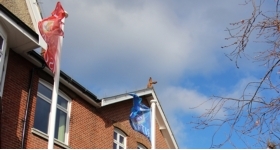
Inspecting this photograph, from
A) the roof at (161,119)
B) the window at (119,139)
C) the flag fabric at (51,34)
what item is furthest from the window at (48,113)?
the roof at (161,119)

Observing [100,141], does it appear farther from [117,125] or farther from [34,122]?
[34,122]

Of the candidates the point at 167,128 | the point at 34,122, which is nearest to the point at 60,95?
the point at 34,122

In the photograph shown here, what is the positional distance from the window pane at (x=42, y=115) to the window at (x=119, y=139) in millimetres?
4535

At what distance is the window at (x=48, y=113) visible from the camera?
49.5 feet

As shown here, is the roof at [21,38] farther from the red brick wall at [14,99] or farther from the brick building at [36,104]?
the red brick wall at [14,99]

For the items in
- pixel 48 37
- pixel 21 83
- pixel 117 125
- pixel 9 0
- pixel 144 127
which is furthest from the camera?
pixel 117 125

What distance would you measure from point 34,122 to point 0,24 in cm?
350

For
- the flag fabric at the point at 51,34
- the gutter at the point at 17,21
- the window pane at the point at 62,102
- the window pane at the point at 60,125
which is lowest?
the window pane at the point at 60,125

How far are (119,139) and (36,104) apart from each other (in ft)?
18.5

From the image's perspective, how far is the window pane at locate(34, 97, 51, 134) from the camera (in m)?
14.9

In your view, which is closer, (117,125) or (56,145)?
(56,145)

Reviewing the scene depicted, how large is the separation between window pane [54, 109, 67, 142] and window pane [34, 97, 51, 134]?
61cm

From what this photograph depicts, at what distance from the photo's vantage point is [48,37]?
13.3 metres

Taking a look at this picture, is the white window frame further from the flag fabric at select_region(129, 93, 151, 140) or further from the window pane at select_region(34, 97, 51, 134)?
the flag fabric at select_region(129, 93, 151, 140)
